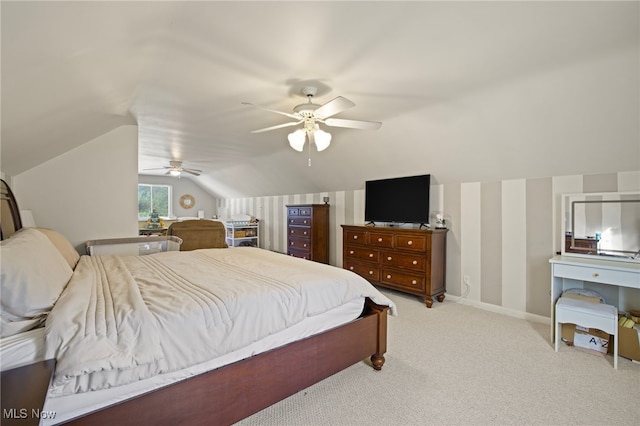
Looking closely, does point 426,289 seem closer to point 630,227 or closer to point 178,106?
point 630,227

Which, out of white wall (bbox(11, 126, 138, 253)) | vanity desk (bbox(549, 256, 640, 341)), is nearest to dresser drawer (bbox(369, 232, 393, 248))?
vanity desk (bbox(549, 256, 640, 341))

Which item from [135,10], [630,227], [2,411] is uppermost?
[135,10]

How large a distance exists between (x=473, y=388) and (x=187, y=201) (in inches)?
362

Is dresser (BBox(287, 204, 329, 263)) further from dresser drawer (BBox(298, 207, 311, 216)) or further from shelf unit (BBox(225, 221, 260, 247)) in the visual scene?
shelf unit (BBox(225, 221, 260, 247))

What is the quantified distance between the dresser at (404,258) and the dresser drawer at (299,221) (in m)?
1.38

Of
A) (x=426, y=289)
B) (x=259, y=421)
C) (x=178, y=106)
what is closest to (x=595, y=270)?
(x=426, y=289)

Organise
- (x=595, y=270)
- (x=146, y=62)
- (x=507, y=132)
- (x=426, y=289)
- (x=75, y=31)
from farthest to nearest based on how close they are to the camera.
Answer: (x=426, y=289)
(x=507, y=132)
(x=595, y=270)
(x=146, y=62)
(x=75, y=31)

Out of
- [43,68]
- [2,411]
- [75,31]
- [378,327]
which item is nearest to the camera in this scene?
[2,411]

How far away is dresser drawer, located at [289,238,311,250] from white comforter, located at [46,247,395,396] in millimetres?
3280

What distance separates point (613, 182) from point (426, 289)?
2.11m

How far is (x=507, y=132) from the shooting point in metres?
2.91

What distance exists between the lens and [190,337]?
54.4 inches

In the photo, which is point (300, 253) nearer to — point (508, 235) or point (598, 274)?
point (508, 235)

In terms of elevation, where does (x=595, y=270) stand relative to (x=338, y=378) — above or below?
above
